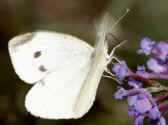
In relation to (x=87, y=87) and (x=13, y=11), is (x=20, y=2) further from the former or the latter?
(x=87, y=87)

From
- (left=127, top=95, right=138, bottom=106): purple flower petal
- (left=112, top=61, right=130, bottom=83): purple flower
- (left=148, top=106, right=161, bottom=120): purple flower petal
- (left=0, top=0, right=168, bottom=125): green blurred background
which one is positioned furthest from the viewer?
(left=0, top=0, right=168, bottom=125): green blurred background

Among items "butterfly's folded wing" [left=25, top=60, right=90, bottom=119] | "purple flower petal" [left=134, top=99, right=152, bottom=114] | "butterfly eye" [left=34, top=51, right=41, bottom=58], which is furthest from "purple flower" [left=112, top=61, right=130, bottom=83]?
"butterfly eye" [left=34, top=51, right=41, bottom=58]

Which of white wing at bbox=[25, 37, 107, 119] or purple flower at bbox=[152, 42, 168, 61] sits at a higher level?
purple flower at bbox=[152, 42, 168, 61]

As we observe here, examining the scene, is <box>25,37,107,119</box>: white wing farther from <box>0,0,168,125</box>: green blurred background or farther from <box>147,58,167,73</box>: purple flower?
<box>0,0,168,125</box>: green blurred background

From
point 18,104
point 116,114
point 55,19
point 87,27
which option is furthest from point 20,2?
point 116,114

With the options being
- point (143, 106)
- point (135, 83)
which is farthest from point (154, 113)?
point (135, 83)

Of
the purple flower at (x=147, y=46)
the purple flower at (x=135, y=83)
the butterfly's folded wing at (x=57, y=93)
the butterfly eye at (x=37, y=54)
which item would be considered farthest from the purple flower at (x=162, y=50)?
the butterfly eye at (x=37, y=54)

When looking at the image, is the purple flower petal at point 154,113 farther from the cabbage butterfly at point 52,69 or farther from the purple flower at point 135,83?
the cabbage butterfly at point 52,69
